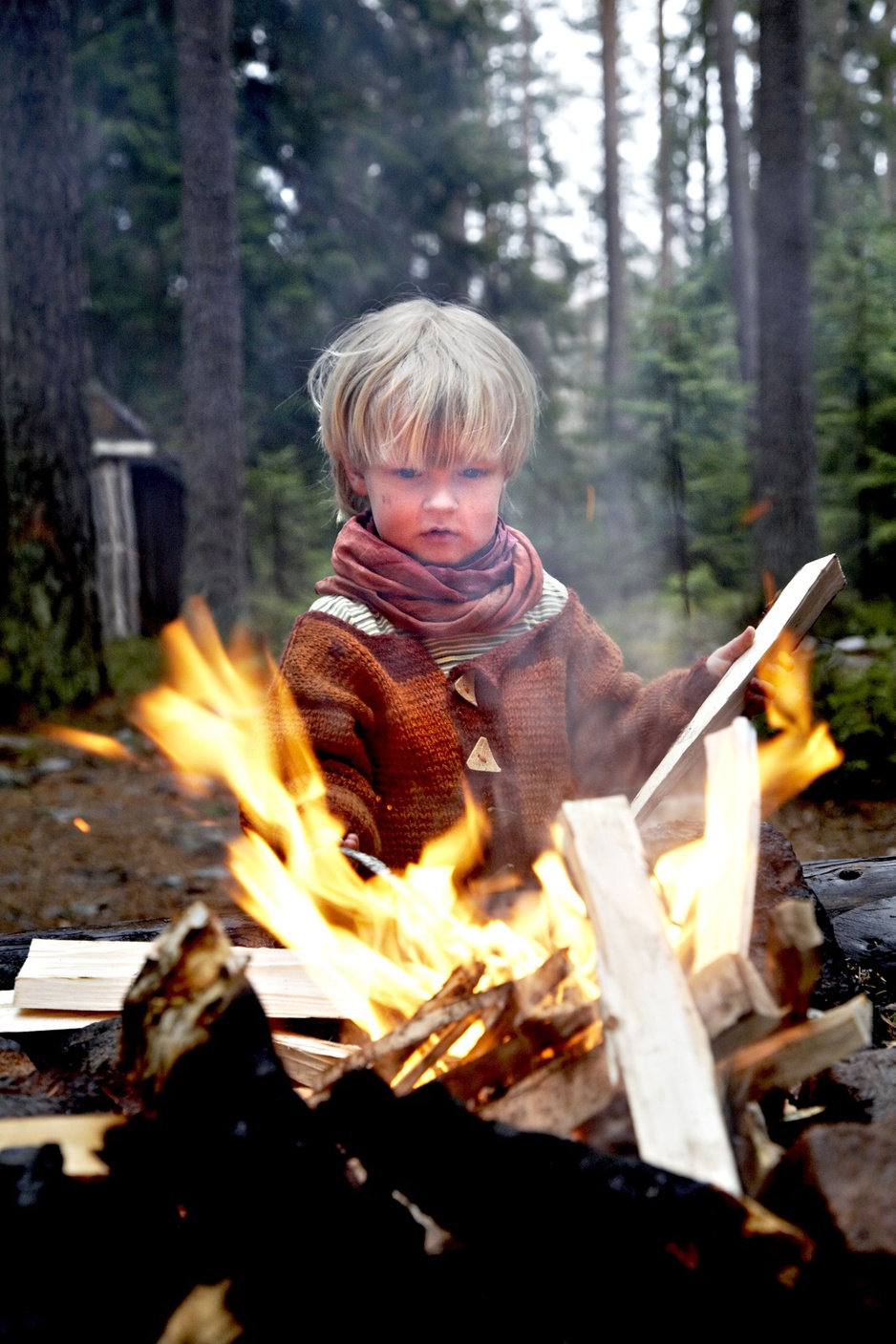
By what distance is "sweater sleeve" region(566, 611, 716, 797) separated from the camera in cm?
251

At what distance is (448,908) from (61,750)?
4.86m

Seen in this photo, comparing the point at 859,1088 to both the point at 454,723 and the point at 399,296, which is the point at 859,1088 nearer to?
the point at 454,723

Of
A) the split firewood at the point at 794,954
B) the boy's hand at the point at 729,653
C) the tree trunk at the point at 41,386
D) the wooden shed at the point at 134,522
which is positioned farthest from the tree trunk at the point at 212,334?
the split firewood at the point at 794,954

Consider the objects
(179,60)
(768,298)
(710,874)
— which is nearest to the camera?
(710,874)

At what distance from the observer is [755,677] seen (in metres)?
2.11

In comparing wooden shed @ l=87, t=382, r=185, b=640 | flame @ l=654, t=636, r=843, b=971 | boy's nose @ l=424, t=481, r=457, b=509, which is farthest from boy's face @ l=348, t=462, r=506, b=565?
wooden shed @ l=87, t=382, r=185, b=640

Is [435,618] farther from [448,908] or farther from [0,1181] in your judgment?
[0,1181]

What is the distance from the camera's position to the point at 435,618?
93.7 inches

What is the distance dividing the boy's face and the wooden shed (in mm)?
11824

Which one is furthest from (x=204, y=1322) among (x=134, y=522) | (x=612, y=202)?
(x=612, y=202)

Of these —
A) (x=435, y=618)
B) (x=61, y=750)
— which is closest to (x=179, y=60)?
(x=61, y=750)

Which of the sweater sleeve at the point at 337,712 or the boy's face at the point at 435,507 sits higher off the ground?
the boy's face at the point at 435,507

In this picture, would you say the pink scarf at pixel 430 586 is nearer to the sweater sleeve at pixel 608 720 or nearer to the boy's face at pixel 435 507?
the boy's face at pixel 435 507

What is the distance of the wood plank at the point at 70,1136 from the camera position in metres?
1.36
